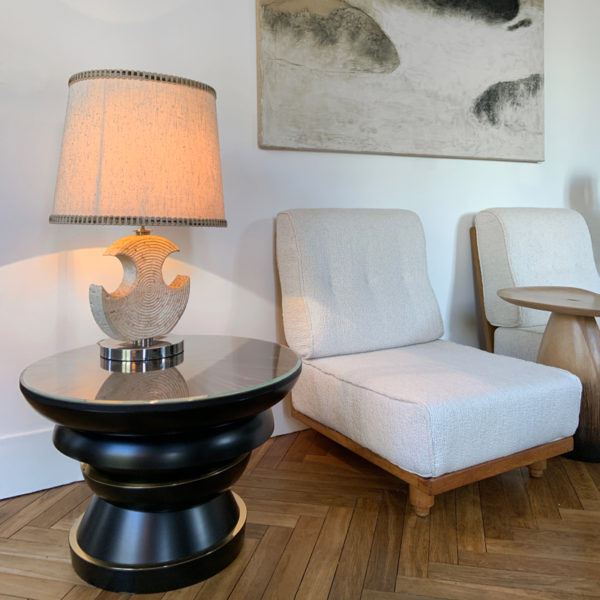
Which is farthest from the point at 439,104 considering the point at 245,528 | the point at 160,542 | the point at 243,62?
the point at 160,542

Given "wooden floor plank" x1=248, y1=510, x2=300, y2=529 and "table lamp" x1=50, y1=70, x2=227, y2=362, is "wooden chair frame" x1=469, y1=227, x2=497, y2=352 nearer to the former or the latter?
"wooden floor plank" x1=248, y1=510, x2=300, y2=529

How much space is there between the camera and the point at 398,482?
1810 millimetres

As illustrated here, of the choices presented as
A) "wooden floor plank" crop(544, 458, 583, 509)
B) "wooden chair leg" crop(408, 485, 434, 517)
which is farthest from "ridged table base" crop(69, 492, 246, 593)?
"wooden floor plank" crop(544, 458, 583, 509)

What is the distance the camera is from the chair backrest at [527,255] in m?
2.38

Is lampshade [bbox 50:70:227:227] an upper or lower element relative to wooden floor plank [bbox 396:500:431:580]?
upper

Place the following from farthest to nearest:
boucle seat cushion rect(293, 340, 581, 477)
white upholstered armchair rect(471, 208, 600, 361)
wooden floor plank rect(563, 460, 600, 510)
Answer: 1. white upholstered armchair rect(471, 208, 600, 361)
2. wooden floor plank rect(563, 460, 600, 510)
3. boucle seat cushion rect(293, 340, 581, 477)

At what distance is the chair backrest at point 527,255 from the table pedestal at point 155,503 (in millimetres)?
1428

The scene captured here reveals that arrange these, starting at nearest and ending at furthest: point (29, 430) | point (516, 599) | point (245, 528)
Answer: point (516, 599)
point (245, 528)
point (29, 430)

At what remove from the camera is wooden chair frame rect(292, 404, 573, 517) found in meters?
1.49

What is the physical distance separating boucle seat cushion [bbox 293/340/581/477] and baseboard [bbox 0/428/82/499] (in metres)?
0.82

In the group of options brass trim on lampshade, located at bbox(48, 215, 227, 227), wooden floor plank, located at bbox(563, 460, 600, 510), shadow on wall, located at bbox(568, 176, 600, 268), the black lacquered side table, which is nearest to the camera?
the black lacquered side table

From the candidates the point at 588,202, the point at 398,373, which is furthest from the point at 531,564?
the point at 588,202

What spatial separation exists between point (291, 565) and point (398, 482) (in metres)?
0.55

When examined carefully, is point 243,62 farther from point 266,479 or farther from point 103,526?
point 103,526
